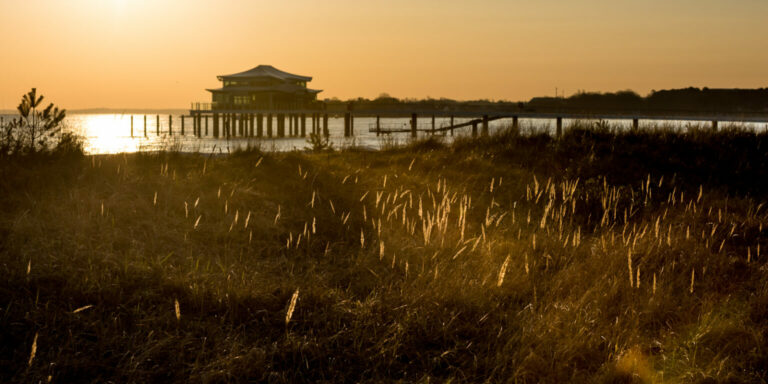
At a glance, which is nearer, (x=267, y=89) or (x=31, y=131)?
(x=31, y=131)

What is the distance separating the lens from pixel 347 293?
550cm

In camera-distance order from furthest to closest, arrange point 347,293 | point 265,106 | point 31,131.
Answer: point 265,106, point 31,131, point 347,293

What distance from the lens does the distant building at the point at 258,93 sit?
66.4m

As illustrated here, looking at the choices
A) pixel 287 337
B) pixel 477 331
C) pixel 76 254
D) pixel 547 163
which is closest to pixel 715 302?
pixel 477 331

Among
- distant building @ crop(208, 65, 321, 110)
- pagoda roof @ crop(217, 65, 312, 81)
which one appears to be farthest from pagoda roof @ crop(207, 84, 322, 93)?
pagoda roof @ crop(217, 65, 312, 81)

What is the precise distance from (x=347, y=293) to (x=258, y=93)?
65281mm

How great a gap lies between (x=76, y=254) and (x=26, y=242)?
97 cm

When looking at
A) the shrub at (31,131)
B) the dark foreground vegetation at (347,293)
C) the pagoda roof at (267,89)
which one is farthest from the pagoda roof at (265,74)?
the dark foreground vegetation at (347,293)

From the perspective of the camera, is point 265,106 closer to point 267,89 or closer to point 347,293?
point 267,89

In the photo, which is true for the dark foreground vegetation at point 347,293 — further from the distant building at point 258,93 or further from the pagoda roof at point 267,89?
the pagoda roof at point 267,89

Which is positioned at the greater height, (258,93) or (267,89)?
(267,89)

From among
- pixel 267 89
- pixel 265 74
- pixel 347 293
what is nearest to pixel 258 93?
pixel 267 89

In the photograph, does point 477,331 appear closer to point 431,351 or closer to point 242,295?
point 431,351

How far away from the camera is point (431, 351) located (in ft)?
14.7
